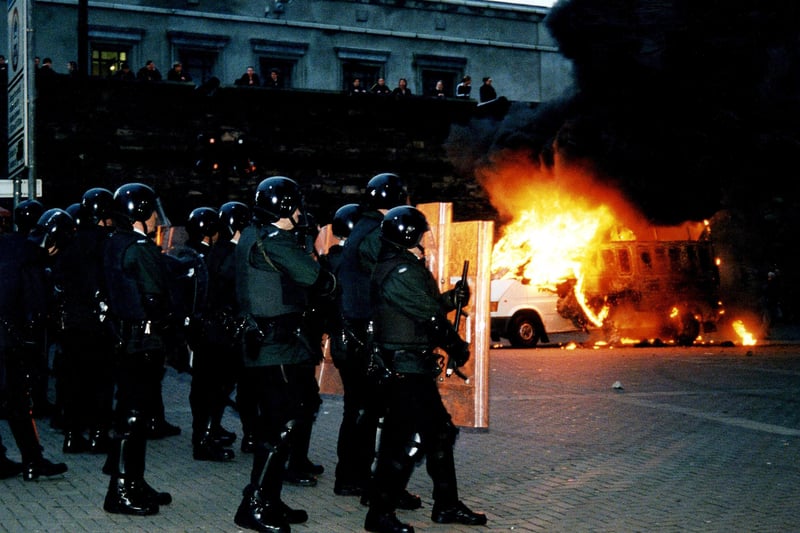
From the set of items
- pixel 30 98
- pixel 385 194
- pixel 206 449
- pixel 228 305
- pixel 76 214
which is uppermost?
pixel 30 98

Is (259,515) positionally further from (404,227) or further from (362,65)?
(362,65)

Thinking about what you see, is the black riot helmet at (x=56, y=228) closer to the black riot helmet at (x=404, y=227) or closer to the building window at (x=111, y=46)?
the black riot helmet at (x=404, y=227)

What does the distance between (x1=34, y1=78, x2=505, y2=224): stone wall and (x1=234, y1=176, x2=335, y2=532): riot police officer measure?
18112 mm

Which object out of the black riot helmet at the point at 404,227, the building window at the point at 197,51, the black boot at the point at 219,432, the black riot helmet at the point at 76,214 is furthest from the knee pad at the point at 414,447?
the building window at the point at 197,51

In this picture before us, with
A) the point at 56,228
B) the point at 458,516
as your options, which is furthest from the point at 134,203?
the point at 56,228

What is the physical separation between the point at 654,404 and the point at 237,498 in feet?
19.7

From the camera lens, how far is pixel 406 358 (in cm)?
607

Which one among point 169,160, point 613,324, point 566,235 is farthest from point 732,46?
point 169,160

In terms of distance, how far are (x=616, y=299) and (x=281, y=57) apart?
2121cm

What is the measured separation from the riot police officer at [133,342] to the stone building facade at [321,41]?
96.5 ft

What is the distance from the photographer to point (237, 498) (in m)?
7.11

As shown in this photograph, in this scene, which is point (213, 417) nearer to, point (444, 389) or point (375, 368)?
point (444, 389)

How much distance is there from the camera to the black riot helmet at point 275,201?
6.39 m

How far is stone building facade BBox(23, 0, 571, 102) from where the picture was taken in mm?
35781
